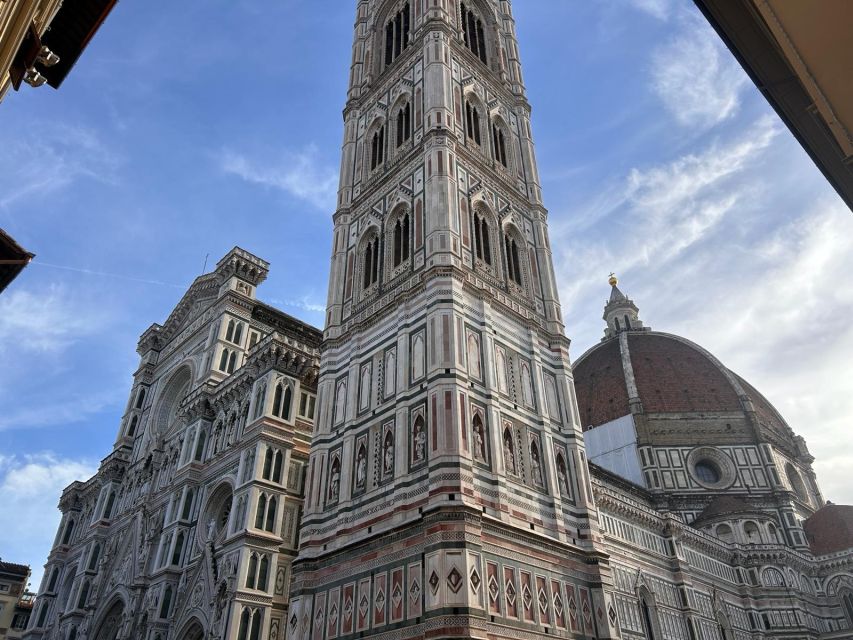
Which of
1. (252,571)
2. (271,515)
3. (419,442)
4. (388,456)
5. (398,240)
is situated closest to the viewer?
(419,442)

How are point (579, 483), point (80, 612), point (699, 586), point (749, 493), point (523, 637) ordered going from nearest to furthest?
point (523, 637)
point (579, 483)
point (80, 612)
point (699, 586)
point (749, 493)

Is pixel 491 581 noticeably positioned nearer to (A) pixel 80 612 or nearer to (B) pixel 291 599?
(B) pixel 291 599

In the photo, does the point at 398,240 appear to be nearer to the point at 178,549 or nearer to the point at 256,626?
the point at 256,626

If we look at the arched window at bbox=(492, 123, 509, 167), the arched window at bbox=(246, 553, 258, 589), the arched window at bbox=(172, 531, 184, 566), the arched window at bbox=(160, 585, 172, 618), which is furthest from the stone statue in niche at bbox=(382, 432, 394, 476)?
the arched window at bbox=(492, 123, 509, 167)

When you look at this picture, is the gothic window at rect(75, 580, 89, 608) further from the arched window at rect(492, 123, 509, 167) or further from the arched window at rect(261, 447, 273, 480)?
the arched window at rect(492, 123, 509, 167)

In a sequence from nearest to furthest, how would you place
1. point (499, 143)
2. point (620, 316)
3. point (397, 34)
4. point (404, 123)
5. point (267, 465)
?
point (267, 465), point (404, 123), point (499, 143), point (397, 34), point (620, 316)

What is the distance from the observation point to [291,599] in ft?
62.3

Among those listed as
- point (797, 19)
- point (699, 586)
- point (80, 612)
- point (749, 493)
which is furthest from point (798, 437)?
point (797, 19)

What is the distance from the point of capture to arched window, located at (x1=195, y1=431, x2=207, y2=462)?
27938 mm

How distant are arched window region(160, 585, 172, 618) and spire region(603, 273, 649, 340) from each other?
210 ft

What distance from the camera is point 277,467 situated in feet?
80.2

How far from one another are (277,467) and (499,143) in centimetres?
1686

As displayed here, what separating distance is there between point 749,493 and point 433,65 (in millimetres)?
45645

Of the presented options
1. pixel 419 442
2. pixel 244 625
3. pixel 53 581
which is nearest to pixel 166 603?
pixel 244 625
